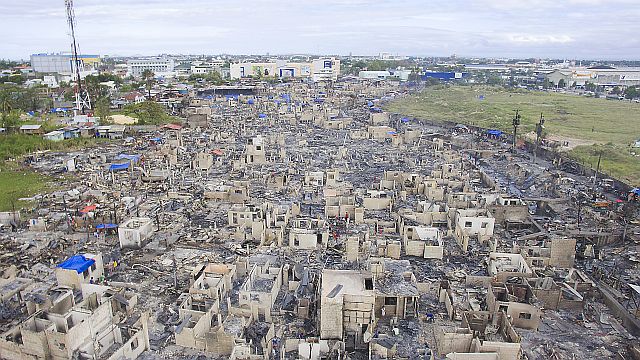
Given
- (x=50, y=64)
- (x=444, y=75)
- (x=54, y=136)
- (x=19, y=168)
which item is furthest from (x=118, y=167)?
(x=50, y=64)

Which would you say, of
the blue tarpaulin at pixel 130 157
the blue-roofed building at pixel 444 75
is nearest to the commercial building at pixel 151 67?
the blue-roofed building at pixel 444 75

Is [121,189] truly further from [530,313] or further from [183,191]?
[530,313]

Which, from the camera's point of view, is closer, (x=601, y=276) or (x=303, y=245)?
(x=601, y=276)

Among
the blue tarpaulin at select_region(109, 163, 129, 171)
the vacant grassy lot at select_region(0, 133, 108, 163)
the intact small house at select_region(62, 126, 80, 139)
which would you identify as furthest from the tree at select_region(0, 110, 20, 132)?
the blue tarpaulin at select_region(109, 163, 129, 171)

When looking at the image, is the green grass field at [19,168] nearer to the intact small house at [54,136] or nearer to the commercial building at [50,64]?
the intact small house at [54,136]

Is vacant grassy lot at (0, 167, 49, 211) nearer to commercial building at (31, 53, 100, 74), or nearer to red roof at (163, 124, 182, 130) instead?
red roof at (163, 124, 182, 130)

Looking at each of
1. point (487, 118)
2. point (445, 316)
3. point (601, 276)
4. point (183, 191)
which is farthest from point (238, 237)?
point (487, 118)
